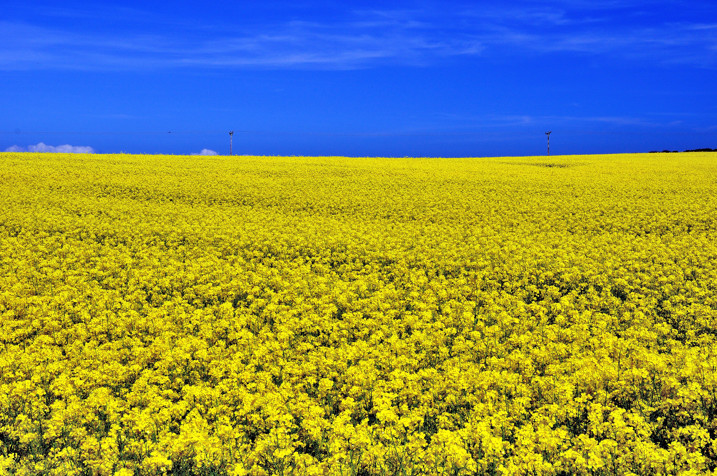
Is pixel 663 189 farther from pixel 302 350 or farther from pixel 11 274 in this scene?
pixel 11 274

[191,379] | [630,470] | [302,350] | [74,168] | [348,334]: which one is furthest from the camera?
[74,168]

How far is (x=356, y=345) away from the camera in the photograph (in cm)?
883

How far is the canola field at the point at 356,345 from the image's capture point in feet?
19.5

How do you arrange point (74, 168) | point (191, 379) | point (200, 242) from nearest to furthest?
point (191, 379) < point (200, 242) < point (74, 168)

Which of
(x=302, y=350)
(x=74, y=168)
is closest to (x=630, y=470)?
(x=302, y=350)

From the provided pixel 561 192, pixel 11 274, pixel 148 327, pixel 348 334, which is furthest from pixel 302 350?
pixel 561 192

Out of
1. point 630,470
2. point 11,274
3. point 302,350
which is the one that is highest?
point 11,274

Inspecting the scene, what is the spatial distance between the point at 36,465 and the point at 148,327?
13.6 feet

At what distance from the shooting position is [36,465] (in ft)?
18.3

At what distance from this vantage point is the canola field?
5957 millimetres

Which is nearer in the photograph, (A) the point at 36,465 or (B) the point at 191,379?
(A) the point at 36,465

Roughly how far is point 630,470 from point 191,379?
19.6ft

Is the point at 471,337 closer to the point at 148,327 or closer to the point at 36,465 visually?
the point at 148,327

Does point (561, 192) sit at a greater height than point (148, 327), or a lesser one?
greater
